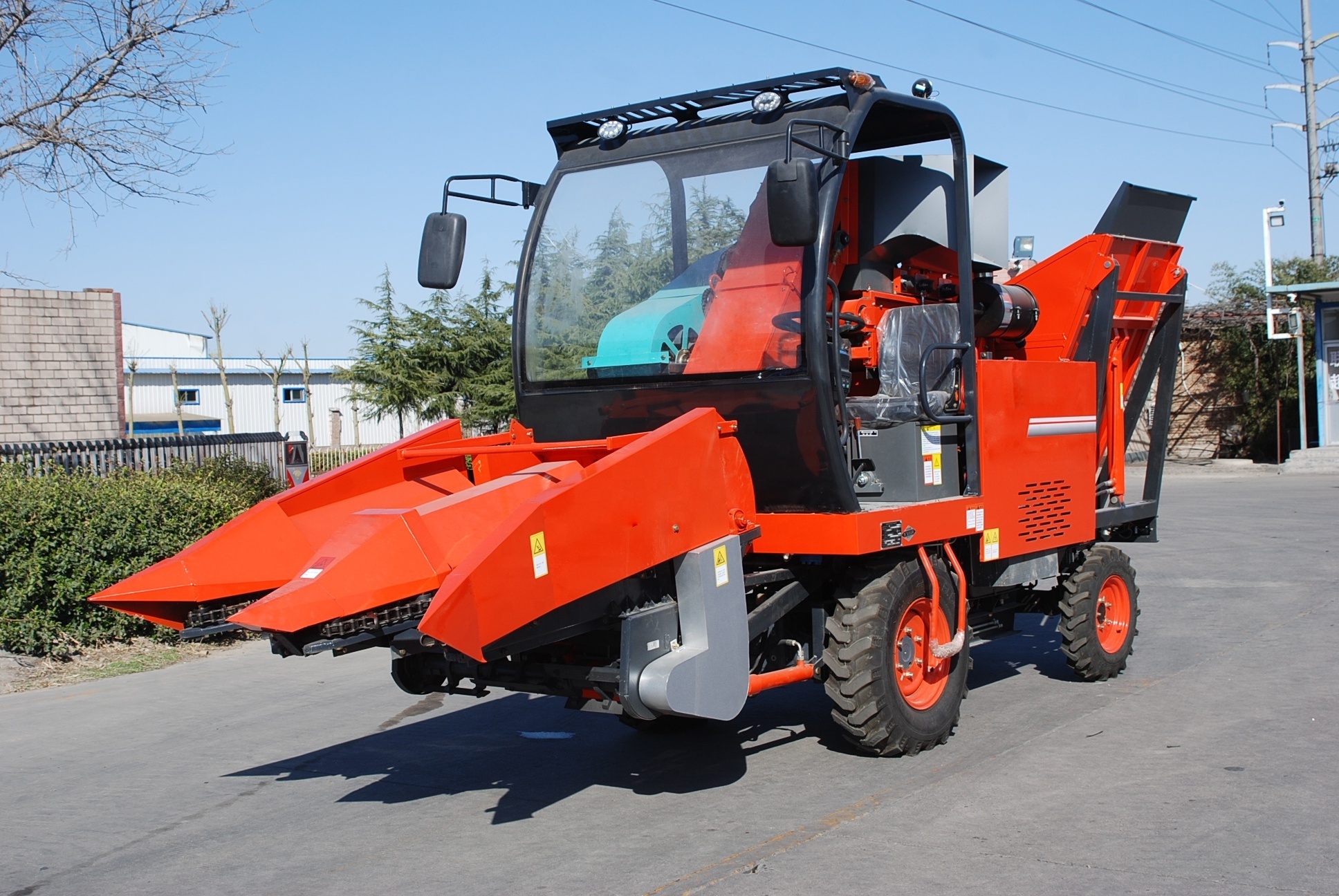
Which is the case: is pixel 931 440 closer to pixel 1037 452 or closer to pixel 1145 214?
pixel 1037 452

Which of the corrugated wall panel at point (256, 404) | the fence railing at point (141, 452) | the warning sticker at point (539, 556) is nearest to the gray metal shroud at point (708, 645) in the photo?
the warning sticker at point (539, 556)

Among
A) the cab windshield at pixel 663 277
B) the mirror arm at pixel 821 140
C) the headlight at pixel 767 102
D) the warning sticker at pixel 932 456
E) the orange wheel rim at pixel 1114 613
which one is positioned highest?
the headlight at pixel 767 102

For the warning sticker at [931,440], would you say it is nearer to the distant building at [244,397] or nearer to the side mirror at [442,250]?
the side mirror at [442,250]

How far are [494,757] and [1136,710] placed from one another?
360cm

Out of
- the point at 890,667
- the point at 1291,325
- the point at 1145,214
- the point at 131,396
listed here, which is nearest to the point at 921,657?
the point at 890,667

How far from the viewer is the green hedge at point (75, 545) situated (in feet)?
29.7

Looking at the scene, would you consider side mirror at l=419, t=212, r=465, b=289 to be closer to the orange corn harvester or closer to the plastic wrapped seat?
the orange corn harvester

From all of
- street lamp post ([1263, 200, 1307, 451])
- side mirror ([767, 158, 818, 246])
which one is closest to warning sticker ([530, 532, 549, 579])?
side mirror ([767, 158, 818, 246])

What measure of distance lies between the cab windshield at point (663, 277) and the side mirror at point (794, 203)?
0.59m

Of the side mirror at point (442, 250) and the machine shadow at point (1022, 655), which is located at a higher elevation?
the side mirror at point (442, 250)

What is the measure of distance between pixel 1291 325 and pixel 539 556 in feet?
92.7

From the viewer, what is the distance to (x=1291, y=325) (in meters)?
28.2

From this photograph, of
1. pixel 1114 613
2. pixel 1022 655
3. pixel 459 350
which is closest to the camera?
pixel 1114 613

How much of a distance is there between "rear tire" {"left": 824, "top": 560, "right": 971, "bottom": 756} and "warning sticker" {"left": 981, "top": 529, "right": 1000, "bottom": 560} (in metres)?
0.34
